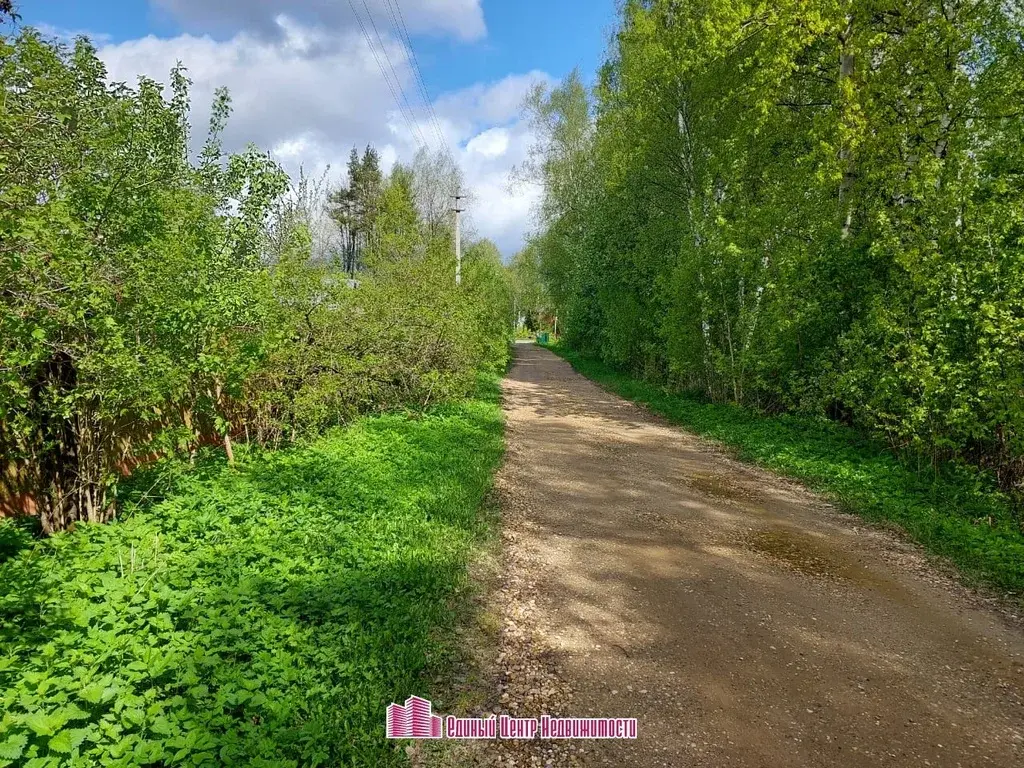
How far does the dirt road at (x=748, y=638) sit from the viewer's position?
116 inches

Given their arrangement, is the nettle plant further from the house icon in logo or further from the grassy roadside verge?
the grassy roadside verge

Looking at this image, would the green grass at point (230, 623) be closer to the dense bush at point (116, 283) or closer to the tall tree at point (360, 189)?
the dense bush at point (116, 283)

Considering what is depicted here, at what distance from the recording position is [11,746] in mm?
2223

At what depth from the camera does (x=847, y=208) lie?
974 centimetres

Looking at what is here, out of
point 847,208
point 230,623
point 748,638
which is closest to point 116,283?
point 230,623

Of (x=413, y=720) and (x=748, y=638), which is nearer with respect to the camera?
(x=413, y=720)

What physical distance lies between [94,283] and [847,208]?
10.9 m

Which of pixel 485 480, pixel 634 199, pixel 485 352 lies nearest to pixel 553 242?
pixel 634 199

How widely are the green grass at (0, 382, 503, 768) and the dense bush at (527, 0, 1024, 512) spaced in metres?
5.98

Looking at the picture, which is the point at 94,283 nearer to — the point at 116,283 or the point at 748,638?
the point at 116,283

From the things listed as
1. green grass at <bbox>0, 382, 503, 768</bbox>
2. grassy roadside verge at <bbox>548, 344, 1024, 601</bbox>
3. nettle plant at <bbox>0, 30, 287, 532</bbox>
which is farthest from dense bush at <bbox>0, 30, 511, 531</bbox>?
grassy roadside verge at <bbox>548, 344, 1024, 601</bbox>

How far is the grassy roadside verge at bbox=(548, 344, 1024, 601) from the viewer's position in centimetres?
521

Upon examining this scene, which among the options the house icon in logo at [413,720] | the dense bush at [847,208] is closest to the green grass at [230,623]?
the house icon in logo at [413,720]

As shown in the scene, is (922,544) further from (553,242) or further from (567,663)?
(553,242)
